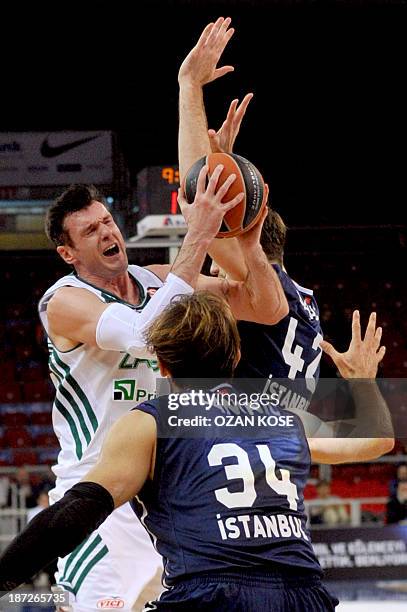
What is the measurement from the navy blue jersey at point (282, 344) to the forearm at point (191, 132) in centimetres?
44

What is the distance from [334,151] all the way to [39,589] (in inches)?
258

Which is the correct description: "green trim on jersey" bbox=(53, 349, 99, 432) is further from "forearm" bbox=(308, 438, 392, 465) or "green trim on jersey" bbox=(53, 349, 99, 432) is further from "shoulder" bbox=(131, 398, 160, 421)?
"shoulder" bbox=(131, 398, 160, 421)

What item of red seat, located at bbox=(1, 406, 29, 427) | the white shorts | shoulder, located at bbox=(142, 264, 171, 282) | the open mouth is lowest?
red seat, located at bbox=(1, 406, 29, 427)

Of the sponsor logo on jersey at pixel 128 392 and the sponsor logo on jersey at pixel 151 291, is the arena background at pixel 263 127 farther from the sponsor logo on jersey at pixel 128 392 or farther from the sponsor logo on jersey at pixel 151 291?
the sponsor logo on jersey at pixel 128 392

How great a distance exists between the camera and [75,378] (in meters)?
3.33

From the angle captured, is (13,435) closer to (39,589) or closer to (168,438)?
(39,589)

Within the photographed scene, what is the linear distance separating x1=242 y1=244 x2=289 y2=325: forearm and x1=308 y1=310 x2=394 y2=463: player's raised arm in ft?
1.06

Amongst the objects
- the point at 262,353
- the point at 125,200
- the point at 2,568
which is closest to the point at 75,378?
the point at 262,353

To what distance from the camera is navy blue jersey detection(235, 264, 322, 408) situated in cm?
327

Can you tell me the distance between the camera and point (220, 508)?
213 cm

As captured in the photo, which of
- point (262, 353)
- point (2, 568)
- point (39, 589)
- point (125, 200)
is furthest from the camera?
point (125, 200)

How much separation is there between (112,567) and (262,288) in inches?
38.6

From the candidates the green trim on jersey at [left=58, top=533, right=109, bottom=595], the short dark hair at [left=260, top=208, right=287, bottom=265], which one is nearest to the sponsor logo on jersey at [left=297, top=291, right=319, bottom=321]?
the short dark hair at [left=260, top=208, right=287, bottom=265]

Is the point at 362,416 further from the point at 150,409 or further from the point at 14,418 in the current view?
the point at 14,418
